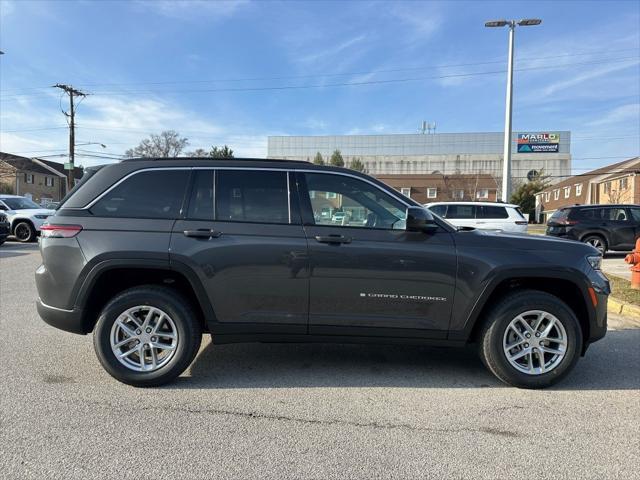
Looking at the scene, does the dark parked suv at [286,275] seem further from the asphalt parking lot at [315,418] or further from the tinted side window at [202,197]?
the asphalt parking lot at [315,418]

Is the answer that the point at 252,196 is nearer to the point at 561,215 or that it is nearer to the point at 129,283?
the point at 129,283

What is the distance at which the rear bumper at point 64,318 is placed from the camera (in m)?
3.79

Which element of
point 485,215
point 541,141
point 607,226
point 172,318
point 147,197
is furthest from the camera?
point 541,141

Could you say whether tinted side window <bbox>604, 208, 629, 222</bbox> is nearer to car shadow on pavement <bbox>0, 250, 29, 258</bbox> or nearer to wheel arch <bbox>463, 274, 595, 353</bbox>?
wheel arch <bbox>463, 274, 595, 353</bbox>

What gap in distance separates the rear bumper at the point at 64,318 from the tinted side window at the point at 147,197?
2.85ft

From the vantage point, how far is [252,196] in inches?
154

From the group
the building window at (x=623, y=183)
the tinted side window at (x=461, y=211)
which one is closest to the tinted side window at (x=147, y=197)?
the tinted side window at (x=461, y=211)

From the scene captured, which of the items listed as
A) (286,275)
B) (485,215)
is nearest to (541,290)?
(286,275)

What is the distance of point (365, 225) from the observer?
12.6ft

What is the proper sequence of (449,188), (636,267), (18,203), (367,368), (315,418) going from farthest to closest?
(449,188) < (18,203) < (636,267) < (367,368) < (315,418)

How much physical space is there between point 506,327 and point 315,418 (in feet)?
5.90

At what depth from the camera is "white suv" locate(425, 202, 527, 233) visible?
13422 millimetres

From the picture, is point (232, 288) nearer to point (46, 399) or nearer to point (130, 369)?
point (130, 369)

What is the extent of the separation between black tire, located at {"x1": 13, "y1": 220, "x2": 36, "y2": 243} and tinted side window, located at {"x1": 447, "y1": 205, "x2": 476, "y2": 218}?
15222 mm
